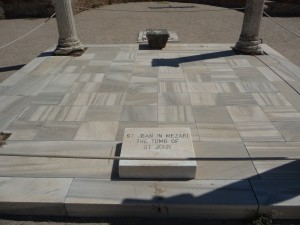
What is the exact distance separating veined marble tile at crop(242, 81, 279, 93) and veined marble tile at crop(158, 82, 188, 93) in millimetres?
1450

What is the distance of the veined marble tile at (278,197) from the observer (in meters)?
3.72

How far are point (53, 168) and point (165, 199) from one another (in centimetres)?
176

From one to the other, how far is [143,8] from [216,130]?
14.9 metres

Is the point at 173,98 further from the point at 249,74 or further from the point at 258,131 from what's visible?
the point at 249,74

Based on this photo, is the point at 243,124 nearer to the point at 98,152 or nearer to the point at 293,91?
the point at 293,91

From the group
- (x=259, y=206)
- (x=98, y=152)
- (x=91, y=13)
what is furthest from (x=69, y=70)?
(x=91, y=13)

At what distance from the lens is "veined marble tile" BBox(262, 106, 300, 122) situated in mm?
5657

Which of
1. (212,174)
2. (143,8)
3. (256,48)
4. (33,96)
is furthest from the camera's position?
(143,8)

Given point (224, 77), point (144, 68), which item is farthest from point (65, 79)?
point (224, 77)

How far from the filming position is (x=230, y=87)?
6.98 metres

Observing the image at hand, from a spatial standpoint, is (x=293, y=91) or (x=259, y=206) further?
(x=293, y=91)

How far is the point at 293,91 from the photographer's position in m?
6.70

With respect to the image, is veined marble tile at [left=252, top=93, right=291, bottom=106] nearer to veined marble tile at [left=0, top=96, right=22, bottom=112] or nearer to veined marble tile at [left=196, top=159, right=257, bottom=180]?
veined marble tile at [left=196, top=159, right=257, bottom=180]

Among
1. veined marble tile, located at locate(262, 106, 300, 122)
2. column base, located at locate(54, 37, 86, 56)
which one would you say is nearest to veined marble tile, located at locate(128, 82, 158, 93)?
veined marble tile, located at locate(262, 106, 300, 122)
